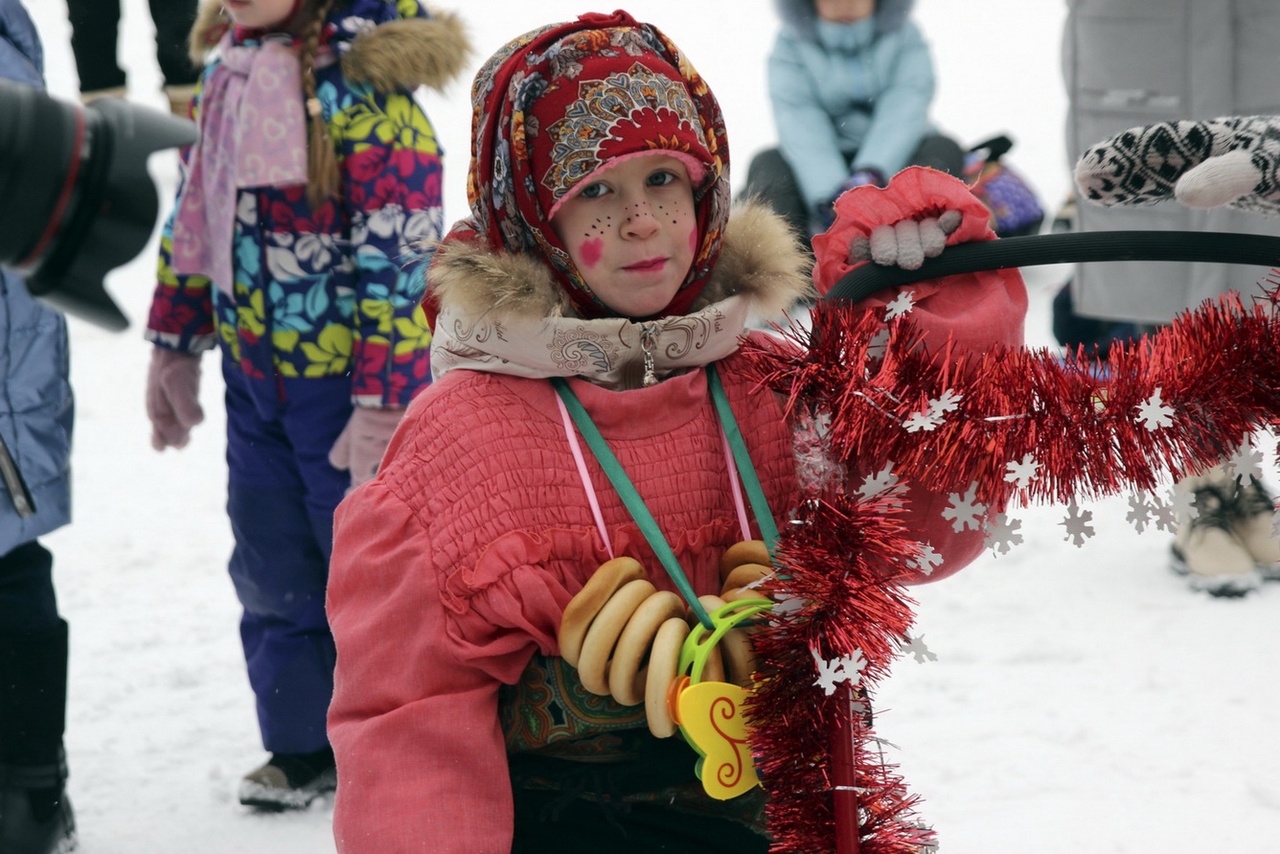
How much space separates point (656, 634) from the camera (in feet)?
4.90

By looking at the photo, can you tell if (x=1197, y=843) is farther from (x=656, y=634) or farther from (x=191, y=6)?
(x=191, y=6)

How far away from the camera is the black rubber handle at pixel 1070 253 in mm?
1310

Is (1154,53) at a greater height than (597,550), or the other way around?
(1154,53)

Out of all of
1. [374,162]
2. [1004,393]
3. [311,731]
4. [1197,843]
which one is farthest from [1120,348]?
[311,731]

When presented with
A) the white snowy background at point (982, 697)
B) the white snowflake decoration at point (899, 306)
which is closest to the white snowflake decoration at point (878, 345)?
the white snowflake decoration at point (899, 306)

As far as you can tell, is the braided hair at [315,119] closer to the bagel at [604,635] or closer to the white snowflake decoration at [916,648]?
the bagel at [604,635]

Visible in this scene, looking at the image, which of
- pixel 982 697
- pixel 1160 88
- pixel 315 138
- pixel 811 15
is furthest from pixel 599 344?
pixel 811 15

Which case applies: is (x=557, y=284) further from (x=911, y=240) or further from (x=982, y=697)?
(x=982, y=697)

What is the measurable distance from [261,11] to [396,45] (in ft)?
0.87

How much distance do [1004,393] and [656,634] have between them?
1.43 ft

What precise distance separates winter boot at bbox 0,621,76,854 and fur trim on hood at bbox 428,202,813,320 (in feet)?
4.45

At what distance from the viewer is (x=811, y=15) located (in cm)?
484

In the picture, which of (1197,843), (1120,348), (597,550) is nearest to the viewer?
(1120,348)

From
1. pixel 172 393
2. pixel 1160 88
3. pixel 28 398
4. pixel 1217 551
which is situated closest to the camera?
pixel 28 398
